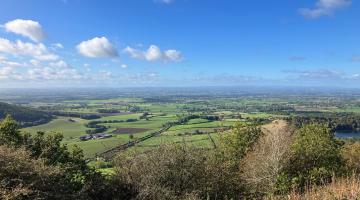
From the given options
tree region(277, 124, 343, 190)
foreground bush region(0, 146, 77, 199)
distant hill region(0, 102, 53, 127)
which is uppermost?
foreground bush region(0, 146, 77, 199)

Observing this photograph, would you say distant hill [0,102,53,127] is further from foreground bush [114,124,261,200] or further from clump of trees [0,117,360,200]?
foreground bush [114,124,261,200]

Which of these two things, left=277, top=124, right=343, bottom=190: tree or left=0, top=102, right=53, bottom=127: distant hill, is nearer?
left=277, top=124, right=343, bottom=190: tree

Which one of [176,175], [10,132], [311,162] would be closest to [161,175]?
[176,175]

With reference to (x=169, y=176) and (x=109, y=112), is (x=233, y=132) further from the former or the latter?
(x=109, y=112)

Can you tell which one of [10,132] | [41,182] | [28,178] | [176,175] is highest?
[10,132]

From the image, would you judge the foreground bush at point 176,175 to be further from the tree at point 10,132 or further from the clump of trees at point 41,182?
the tree at point 10,132

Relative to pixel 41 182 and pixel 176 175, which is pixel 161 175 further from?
pixel 41 182

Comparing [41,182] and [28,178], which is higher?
[28,178]

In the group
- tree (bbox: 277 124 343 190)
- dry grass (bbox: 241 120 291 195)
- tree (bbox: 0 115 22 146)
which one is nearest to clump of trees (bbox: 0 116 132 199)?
tree (bbox: 0 115 22 146)

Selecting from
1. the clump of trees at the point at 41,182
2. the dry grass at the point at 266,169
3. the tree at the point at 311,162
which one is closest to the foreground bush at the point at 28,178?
the clump of trees at the point at 41,182

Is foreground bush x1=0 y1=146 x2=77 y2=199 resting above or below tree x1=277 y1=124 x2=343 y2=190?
above

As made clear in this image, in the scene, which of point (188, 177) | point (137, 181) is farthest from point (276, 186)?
point (137, 181)

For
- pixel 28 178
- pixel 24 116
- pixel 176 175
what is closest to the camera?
pixel 28 178

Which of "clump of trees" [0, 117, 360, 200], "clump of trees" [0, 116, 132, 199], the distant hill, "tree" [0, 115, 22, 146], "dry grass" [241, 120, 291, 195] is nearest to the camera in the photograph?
"clump of trees" [0, 116, 132, 199]
